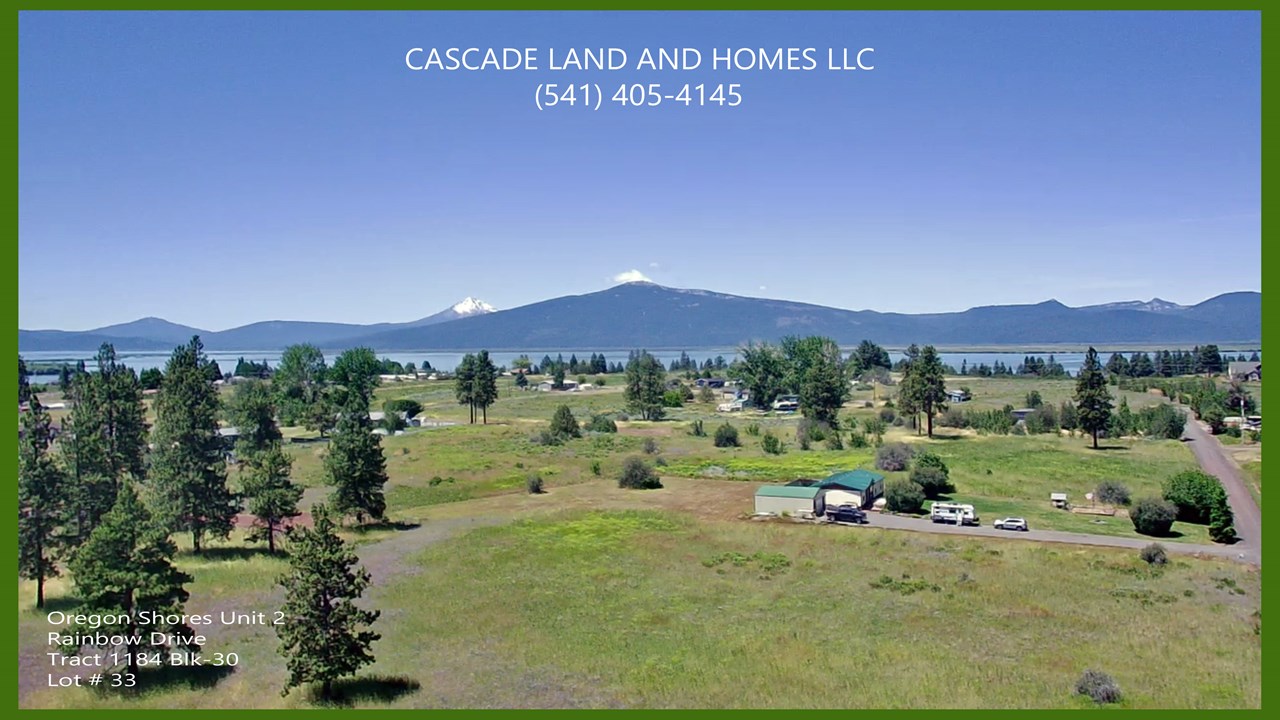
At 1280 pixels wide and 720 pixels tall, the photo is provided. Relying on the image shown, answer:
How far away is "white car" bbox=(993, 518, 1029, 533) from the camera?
141ft

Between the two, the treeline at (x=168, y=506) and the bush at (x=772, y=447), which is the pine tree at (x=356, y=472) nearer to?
the treeline at (x=168, y=506)

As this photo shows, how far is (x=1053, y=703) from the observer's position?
22.1 metres

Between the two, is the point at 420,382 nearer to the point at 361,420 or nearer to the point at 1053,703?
the point at 361,420

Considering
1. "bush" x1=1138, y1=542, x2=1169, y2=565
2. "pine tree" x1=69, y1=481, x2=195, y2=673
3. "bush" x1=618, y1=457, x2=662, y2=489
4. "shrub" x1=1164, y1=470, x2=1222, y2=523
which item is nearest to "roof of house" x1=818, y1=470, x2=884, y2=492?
"bush" x1=618, y1=457, x2=662, y2=489

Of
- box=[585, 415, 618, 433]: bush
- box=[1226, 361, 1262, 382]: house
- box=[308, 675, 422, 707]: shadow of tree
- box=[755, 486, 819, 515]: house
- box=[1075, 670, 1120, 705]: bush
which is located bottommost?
box=[308, 675, 422, 707]: shadow of tree

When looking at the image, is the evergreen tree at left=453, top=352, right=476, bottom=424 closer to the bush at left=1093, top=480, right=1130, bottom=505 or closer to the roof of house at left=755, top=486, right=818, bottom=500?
the roof of house at left=755, top=486, right=818, bottom=500

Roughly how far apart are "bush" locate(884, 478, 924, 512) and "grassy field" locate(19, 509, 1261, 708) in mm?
7394

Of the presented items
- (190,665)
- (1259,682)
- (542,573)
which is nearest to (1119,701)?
(1259,682)

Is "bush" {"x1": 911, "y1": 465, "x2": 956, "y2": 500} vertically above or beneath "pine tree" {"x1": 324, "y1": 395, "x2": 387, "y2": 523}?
beneath

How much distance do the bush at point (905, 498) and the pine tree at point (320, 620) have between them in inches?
1369

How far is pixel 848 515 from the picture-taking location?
46.7 metres

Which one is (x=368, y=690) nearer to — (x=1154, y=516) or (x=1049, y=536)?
(x=1049, y=536)

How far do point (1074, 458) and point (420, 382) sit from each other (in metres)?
146

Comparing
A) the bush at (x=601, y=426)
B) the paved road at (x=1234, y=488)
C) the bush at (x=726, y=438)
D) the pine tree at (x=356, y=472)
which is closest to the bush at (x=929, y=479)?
the paved road at (x=1234, y=488)
